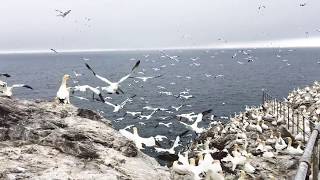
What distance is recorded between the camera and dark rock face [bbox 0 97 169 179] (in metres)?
12.1

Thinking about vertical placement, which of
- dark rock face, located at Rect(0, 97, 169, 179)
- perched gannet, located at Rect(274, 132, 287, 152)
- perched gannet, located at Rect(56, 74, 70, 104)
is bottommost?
perched gannet, located at Rect(274, 132, 287, 152)

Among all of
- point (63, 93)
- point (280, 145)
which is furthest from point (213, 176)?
point (280, 145)

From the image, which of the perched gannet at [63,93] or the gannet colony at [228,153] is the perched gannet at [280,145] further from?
the perched gannet at [63,93]

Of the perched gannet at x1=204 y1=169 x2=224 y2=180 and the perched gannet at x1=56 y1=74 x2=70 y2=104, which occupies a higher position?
the perched gannet at x1=56 y1=74 x2=70 y2=104

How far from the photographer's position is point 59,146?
13906 millimetres

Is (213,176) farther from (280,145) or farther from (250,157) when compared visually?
(280,145)

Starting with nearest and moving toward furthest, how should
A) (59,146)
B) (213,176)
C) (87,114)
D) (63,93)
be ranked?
(59,146) < (213,176) < (87,114) < (63,93)

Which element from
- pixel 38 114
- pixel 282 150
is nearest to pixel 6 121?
pixel 38 114

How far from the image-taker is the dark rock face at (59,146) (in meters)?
12.1

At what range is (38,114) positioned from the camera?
1633 centimetres

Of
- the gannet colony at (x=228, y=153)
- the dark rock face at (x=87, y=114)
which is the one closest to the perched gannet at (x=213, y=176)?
the gannet colony at (x=228, y=153)

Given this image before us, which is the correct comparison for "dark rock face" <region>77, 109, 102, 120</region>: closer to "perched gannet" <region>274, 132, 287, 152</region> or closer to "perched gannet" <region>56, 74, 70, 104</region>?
"perched gannet" <region>56, 74, 70, 104</region>

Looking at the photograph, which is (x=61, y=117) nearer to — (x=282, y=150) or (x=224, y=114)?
(x=282, y=150)

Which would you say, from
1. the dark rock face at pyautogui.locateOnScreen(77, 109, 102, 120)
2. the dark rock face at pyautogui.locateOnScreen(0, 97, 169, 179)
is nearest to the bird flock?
the dark rock face at pyautogui.locateOnScreen(0, 97, 169, 179)
